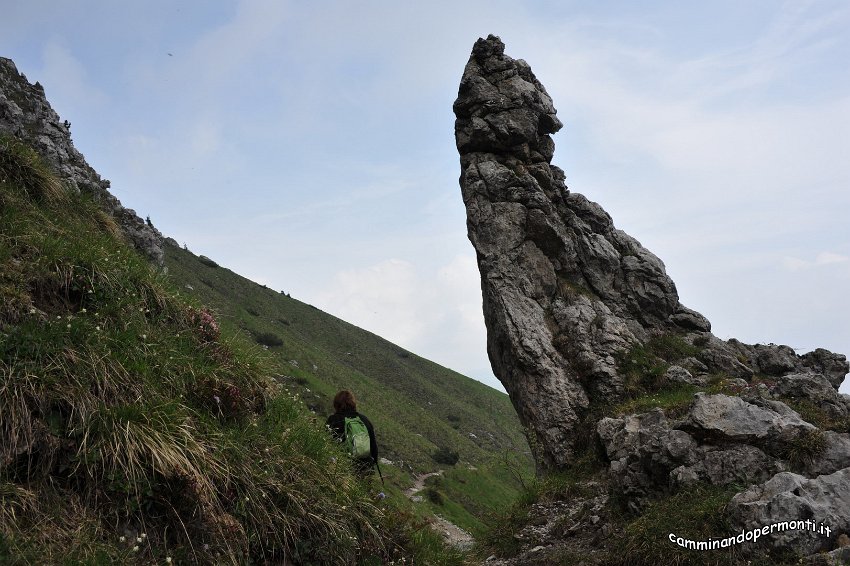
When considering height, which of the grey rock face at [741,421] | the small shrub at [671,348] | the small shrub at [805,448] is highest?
the small shrub at [671,348]

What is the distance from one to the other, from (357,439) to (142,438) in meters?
4.34

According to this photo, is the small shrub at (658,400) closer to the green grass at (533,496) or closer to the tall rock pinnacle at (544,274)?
the tall rock pinnacle at (544,274)

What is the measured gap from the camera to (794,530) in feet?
28.3

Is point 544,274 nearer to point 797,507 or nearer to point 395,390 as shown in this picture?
point 797,507

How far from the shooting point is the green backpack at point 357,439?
33.2 ft

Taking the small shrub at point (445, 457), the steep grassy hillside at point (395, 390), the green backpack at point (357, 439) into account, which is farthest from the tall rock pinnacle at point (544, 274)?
the small shrub at point (445, 457)

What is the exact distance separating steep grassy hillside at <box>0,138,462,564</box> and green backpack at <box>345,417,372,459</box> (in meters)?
0.68

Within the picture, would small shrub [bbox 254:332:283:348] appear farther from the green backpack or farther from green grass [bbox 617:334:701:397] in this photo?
the green backpack

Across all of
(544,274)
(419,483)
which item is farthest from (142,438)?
(419,483)

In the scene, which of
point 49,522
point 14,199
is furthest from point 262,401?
point 14,199

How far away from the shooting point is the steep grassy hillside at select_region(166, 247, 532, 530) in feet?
150

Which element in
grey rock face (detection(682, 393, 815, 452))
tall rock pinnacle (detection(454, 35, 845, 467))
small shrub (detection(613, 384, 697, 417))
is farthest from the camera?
tall rock pinnacle (detection(454, 35, 845, 467))

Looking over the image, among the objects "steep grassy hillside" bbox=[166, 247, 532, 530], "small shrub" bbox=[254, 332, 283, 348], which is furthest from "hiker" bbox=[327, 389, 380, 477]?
"small shrub" bbox=[254, 332, 283, 348]

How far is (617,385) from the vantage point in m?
20.0
